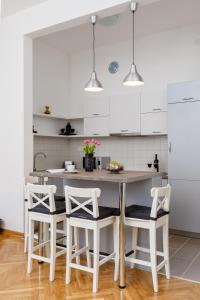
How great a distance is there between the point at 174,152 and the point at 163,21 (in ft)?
6.88

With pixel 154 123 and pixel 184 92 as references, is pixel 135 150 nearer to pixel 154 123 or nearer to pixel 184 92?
pixel 154 123

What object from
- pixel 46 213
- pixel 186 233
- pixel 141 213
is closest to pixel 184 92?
pixel 186 233

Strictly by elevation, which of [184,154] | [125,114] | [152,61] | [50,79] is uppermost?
[152,61]

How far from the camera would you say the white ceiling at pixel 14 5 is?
4.07 meters

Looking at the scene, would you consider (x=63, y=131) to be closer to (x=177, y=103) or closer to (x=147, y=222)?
(x=177, y=103)

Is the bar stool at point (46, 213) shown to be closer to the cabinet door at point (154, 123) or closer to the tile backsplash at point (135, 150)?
the cabinet door at point (154, 123)

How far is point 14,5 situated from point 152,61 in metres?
2.42

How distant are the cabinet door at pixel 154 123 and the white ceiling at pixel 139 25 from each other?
4.79 ft

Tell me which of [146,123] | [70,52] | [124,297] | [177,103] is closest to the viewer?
[124,297]

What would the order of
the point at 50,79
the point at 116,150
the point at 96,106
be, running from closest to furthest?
the point at 96,106, the point at 116,150, the point at 50,79

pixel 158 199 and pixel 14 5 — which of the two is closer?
pixel 158 199

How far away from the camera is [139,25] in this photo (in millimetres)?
4762

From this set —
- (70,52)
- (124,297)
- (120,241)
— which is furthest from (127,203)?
(70,52)

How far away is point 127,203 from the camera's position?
3418mm
